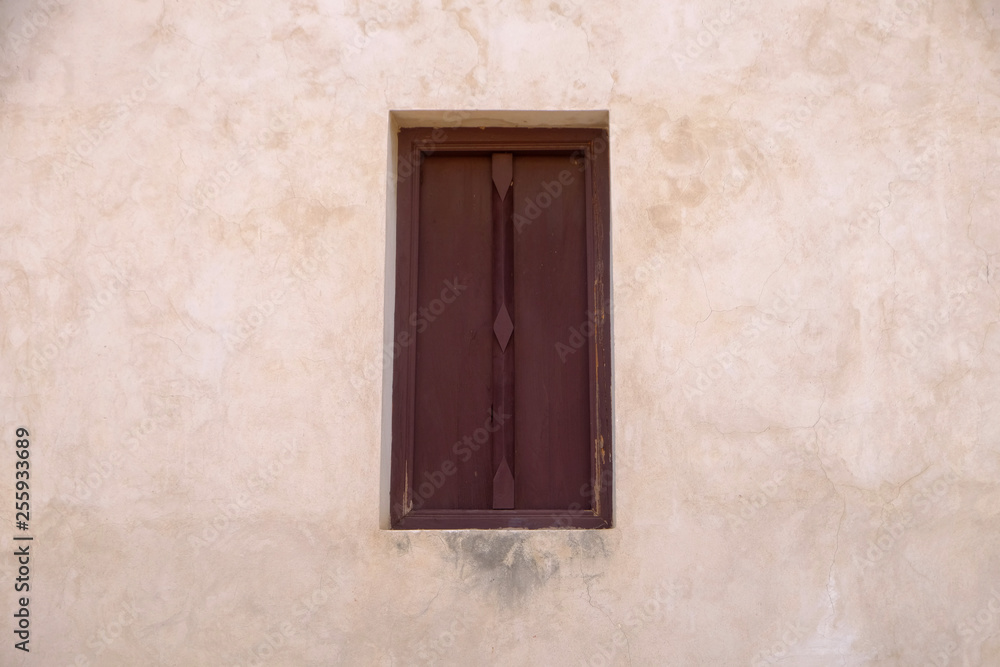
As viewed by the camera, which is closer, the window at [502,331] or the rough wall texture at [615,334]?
the rough wall texture at [615,334]

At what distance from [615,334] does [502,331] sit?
A: 1.49ft

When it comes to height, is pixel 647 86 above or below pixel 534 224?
above

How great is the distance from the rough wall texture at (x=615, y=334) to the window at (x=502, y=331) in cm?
18

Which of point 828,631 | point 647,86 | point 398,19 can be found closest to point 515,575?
point 828,631

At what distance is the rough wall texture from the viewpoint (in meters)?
3.12

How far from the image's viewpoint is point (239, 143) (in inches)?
135

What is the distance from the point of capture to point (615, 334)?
3.29 m

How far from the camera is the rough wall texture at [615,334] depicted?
312cm

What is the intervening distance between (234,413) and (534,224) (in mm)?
1369

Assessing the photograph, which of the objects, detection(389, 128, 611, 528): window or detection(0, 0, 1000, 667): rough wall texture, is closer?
detection(0, 0, 1000, 667): rough wall texture

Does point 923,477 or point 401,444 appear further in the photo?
point 401,444

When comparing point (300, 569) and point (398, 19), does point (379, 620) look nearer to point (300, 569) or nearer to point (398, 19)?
point (300, 569)

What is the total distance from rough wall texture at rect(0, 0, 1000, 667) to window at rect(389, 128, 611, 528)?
18 centimetres

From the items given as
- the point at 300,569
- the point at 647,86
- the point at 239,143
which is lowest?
the point at 300,569
